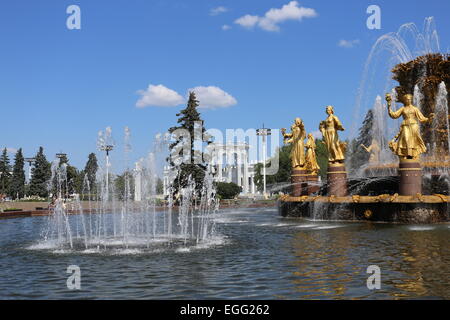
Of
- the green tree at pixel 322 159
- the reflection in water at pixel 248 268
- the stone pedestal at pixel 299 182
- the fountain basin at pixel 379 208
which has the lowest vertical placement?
the reflection in water at pixel 248 268

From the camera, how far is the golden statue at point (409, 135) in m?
19.2

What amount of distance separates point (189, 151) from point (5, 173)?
6462 centimetres

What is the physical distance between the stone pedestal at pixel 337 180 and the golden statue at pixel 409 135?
2.74 m

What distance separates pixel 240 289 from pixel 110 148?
53016mm

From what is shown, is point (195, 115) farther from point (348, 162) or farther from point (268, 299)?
point (268, 299)

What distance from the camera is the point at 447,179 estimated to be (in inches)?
807

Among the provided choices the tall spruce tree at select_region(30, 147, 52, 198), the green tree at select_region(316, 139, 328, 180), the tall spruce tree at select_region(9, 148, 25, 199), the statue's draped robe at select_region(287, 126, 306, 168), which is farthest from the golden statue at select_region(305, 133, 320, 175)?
the tall spruce tree at select_region(9, 148, 25, 199)

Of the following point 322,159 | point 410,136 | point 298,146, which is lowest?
point 410,136

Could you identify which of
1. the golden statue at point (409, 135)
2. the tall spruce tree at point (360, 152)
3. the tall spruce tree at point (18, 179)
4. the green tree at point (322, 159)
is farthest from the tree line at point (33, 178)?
the golden statue at point (409, 135)

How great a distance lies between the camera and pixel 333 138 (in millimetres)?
22109

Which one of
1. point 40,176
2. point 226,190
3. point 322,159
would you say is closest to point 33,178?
point 40,176

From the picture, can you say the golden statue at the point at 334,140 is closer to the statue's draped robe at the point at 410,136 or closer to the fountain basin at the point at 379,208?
the fountain basin at the point at 379,208

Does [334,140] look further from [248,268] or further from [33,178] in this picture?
[33,178]

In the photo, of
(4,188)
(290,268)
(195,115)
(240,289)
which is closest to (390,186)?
(290,268)
